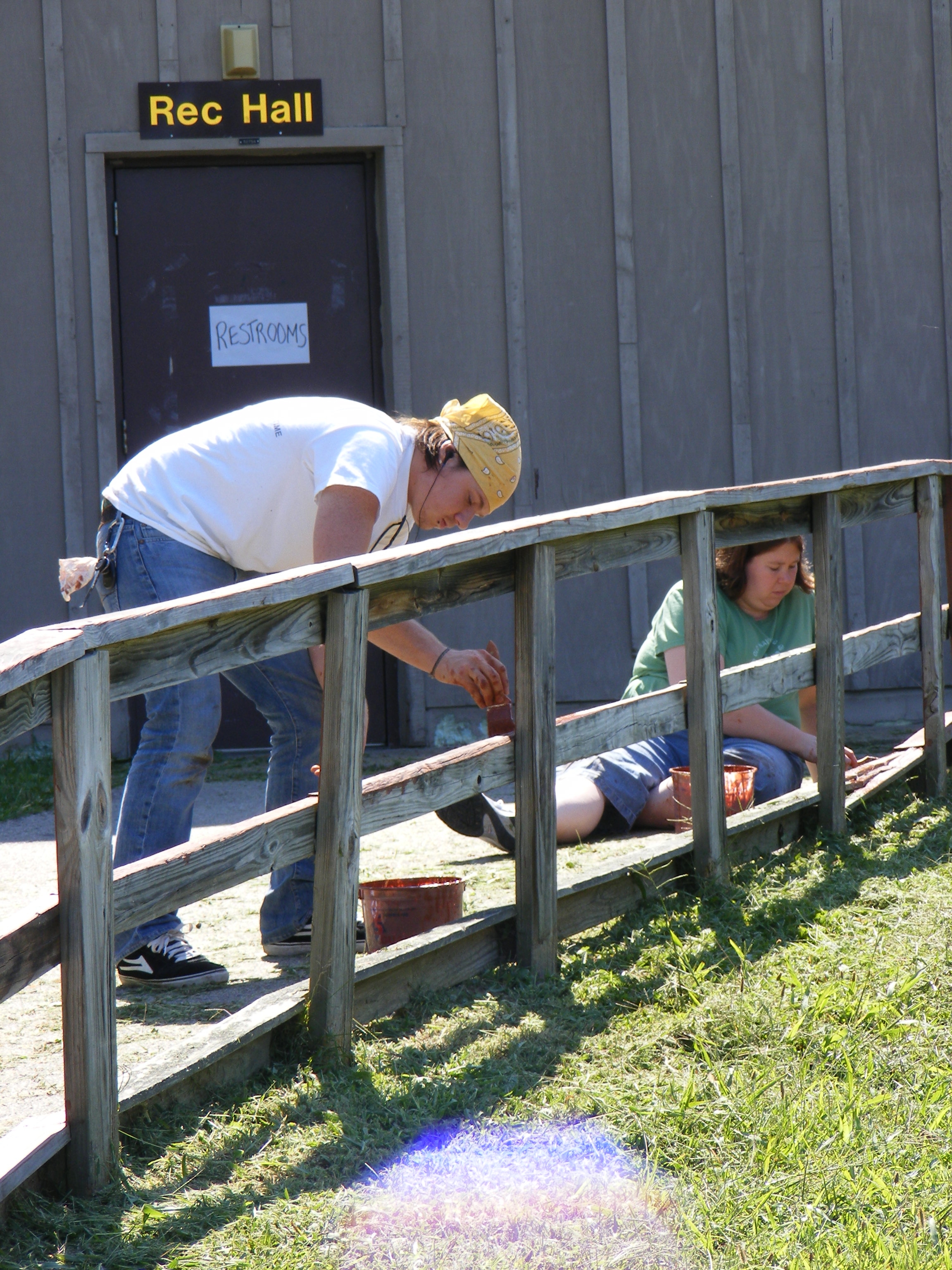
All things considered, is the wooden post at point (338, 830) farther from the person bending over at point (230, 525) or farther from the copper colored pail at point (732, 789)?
the copper colored pail at point (732, 789)

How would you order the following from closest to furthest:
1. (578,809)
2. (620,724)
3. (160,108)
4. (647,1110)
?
(647,1110)
(620,724)
(578,809)
(160,108)

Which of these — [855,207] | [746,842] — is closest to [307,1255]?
[746,842]

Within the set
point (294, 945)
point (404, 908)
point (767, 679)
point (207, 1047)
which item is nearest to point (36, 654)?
point (207, 1047)

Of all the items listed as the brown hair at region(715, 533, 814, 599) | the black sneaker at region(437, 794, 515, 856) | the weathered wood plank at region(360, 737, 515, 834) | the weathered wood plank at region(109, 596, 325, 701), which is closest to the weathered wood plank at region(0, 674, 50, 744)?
the weathered wood plank at region(109, 596, 325, 701)

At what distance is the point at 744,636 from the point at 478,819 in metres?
1.23

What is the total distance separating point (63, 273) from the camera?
21.6 feet

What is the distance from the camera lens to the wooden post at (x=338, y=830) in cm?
283

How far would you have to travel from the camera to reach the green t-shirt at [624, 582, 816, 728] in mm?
4734

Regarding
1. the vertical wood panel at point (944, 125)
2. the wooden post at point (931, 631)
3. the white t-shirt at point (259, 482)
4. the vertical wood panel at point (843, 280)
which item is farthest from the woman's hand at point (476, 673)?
the vertical wood panel at point (944, 125)

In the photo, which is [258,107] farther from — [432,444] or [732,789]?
[732,789]

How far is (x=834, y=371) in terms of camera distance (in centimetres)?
701

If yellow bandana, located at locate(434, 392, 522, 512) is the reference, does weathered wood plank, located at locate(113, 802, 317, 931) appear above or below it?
below

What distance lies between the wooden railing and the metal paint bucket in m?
0.19

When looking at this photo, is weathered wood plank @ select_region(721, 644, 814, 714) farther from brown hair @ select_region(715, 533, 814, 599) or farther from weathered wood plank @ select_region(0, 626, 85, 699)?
weathered wood plank @ select_region(0, 626, 85, 699)
